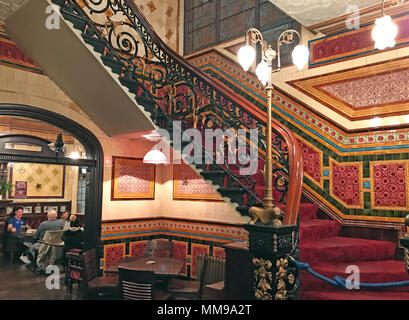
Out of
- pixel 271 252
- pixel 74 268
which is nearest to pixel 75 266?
pixel 74 268

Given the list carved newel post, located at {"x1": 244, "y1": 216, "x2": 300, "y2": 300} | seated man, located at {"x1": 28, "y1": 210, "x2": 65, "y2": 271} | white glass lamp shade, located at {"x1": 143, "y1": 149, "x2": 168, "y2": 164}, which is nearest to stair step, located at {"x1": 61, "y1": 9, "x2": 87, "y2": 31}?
white glass lamp shade, located at {"x1": 143, "y1": 149, "x2": 168, "y2": 164}

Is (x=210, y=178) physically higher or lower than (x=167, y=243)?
higher

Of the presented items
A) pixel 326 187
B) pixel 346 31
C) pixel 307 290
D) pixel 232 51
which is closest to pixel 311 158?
pixel 326 187

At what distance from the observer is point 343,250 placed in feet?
12.2

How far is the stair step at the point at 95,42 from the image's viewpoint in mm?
4285

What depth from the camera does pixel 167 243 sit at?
6.14 m

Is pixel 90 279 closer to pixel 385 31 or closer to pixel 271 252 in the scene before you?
pixel 271 252

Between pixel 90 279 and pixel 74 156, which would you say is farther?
pixel 74 156

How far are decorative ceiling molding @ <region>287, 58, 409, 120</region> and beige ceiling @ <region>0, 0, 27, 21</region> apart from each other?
404 cm

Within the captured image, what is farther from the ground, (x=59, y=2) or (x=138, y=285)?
(x=59, y=2)

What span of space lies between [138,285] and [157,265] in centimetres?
119
